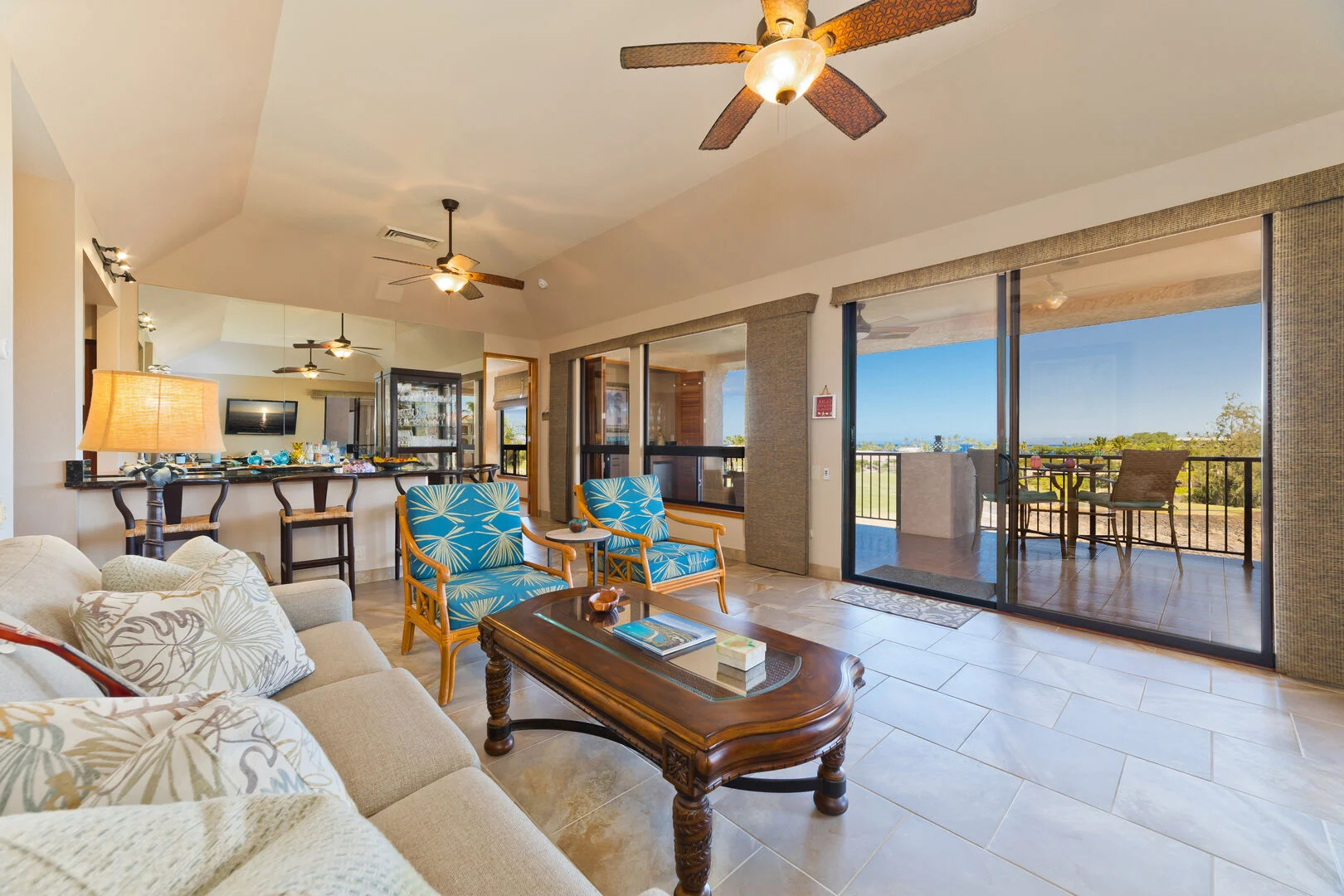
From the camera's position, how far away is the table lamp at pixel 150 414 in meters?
2.12

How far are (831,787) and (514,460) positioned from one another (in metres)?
8.23

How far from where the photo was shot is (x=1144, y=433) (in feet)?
10.8

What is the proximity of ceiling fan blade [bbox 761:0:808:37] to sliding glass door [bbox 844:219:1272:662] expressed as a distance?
2540 mm

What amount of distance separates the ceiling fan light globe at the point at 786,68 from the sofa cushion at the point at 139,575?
256 centimetres

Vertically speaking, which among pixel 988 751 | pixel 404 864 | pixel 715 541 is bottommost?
pixel 988 751

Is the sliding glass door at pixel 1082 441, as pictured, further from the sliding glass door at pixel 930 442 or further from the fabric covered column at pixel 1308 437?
the fabric covered column at pixel 1308 437

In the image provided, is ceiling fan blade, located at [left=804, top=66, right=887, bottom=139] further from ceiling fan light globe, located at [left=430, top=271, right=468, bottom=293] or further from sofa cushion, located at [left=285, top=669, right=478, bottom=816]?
ceiling fan light globe, located at [left=430, top=271, right=468, bottom=293]

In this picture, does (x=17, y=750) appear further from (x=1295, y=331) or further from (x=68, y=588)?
(x=1295, y=331)

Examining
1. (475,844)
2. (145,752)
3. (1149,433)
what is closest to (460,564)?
(475,844)

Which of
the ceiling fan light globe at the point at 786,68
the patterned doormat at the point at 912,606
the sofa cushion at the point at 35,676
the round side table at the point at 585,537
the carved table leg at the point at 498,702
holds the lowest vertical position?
the patterned doormat at the point at 912,606

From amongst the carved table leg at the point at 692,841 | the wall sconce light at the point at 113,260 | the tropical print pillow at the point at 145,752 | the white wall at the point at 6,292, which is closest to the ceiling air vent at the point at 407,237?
the wall sconce light at the point at 113,260

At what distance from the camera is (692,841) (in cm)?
133

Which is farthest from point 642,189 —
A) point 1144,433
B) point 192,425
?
point 1144,433

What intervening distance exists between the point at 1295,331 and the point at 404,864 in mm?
4114
